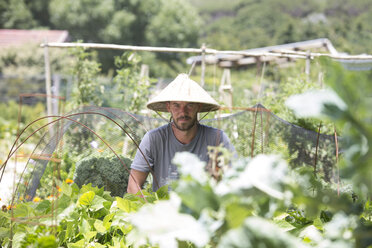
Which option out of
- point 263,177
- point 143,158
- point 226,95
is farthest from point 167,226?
point 226,95

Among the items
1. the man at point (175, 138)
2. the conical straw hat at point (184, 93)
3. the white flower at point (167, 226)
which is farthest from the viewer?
the man at point (175, 138)

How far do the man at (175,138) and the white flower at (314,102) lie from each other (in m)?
1.76

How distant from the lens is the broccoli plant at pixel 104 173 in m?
3.11

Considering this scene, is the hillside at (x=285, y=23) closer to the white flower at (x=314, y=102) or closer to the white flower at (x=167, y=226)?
the white flower at (x=314, y=102)

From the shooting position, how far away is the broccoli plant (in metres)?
3.11

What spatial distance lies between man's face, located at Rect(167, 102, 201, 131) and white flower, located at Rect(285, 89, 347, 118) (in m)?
1.86

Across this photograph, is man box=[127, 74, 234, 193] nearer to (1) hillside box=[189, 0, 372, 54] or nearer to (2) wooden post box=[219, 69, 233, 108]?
(2) wooden post box=[219, 69, 233, 108]

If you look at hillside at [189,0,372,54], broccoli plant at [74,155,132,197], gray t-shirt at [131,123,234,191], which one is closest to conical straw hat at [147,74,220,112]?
gray t-shirt at [131,123,234,191]

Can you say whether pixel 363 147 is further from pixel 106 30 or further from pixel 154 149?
pixel 106 30

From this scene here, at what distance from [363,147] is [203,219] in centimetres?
38

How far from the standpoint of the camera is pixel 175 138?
301 centimetres

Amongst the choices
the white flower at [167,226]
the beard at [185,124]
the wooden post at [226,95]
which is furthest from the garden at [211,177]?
the wooden post at [226,95]

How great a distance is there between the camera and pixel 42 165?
2.90 m

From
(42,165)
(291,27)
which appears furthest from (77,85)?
(291,27)
